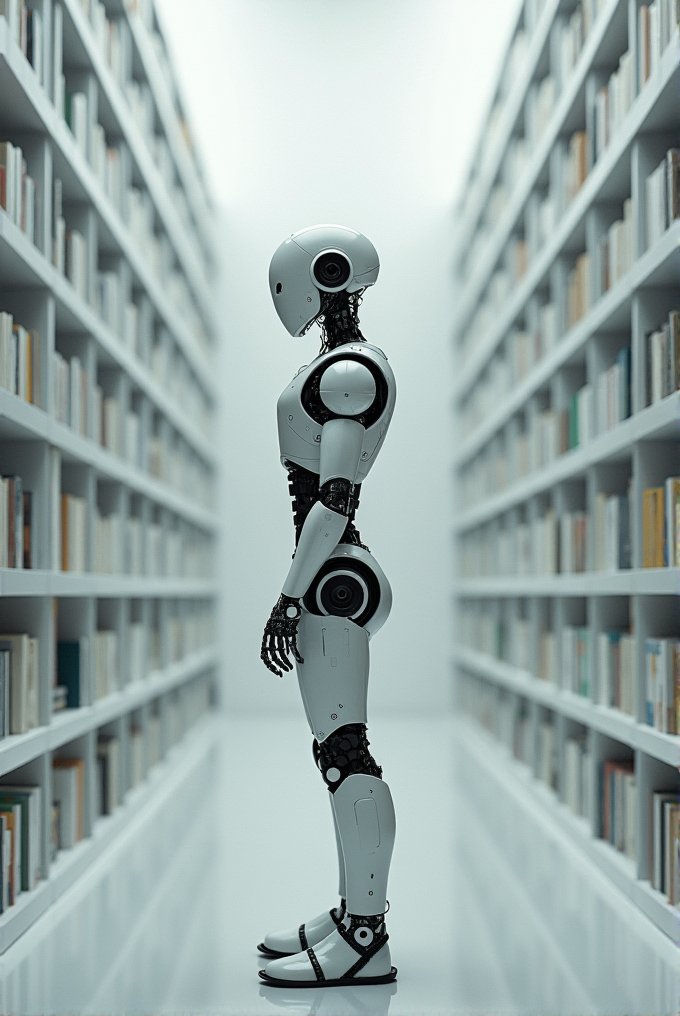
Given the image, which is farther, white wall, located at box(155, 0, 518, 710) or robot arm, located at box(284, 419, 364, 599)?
white wall, located at box(155, 0, 518, 710)

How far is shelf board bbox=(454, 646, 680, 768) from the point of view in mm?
3172

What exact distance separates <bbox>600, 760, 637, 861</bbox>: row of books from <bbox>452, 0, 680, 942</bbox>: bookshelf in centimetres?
1

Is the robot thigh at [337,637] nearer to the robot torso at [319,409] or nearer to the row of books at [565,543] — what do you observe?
the robot torso at [319,409]

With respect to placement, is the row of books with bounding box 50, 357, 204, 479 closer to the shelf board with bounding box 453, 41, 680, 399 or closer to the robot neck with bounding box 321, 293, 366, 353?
the robot neck with bounding box 321, 293, 366, 353

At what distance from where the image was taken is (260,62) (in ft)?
22.5

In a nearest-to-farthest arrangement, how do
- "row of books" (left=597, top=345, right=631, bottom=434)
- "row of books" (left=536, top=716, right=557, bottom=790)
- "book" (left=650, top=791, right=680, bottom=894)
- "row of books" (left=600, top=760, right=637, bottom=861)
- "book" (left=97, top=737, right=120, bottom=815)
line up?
"book" (left=650, top=791, right=680, bottom=894) < "row of books" (left=600, top=760, right=637, bottom=861) < "row of books" (left=597, top=345, right=631, bottom=434) < "book" (left=97, top=737, right=120, bottom=815) < "row of books" (left=536, top=716, right=557, bottom=790)

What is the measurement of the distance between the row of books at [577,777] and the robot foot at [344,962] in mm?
1881

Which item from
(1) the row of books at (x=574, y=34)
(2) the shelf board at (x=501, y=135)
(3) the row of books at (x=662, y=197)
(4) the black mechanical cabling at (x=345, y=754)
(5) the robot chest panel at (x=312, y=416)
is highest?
(2) the shelf board at (x=501, y=135)

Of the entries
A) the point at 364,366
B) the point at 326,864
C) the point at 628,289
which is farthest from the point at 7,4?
the point at 326,864

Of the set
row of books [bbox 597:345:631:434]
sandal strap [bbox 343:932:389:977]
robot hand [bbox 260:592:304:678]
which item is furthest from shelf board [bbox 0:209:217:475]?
sandal strap [bbox 343:932:389:977]

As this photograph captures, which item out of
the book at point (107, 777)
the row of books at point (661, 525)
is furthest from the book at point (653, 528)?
the book at point (107, 777)

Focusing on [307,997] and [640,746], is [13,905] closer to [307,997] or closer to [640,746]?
[307,997]

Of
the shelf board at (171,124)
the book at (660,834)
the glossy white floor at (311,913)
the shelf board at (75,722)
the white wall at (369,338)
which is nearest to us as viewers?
the glossy white floor at (311,913)

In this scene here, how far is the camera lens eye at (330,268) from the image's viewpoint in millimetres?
2723
